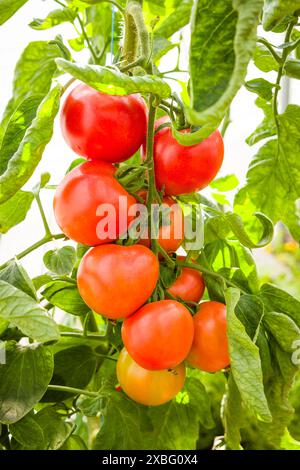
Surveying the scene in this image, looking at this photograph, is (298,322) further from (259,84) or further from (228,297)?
(259,84)

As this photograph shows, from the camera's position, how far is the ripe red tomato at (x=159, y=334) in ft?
1.61

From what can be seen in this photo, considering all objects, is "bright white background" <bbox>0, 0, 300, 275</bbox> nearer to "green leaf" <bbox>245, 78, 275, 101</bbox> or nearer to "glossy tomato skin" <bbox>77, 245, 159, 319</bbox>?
"green leaf" <bbox>245, 78, 275, 101</bbox>

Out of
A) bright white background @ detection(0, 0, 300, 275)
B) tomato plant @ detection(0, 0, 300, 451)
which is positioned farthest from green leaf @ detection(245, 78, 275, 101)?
bright white background @ detection(0, 0, 300, 275)

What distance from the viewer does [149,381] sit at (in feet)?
1.83

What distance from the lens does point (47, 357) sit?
563 millimetres

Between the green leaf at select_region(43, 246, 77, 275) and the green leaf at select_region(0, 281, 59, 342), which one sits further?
the green leaf at select_region(43, 246, 77, 275)

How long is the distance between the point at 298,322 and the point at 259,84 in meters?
0.24

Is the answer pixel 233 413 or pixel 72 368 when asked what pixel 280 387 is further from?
pixel 72 368

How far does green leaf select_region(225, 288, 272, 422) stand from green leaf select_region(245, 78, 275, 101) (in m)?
0.26

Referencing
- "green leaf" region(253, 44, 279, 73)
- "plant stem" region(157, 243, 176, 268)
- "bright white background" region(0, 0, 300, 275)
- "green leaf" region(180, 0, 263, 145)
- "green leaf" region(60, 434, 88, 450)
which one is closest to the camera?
"green leaf" region(180, 0, 263, 145)

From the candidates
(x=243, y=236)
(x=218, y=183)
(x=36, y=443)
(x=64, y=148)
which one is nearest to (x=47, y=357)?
(x=36, y=443)

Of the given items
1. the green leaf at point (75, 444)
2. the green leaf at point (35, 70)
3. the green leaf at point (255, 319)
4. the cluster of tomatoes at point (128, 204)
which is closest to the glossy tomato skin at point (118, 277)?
the cluster of tomatoes at point (128, 204)

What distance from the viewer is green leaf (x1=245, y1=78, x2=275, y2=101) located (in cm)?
63

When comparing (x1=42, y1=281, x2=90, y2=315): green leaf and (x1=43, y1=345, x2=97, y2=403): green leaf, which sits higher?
(x1=42, y1=281, x2=90, y2=315): green leaf
